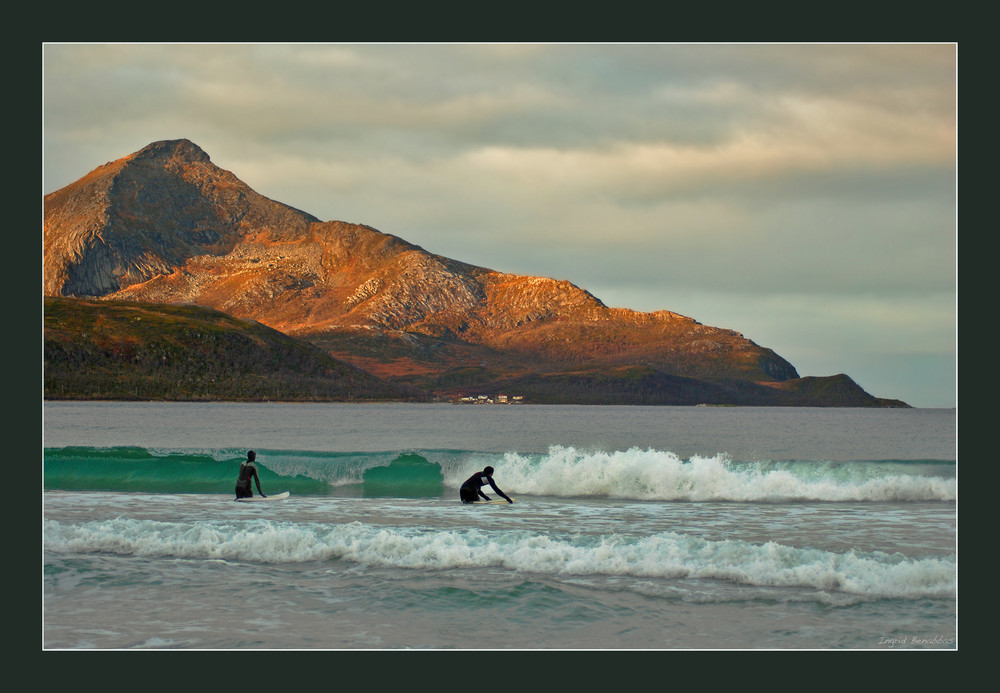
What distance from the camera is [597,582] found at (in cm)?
1939

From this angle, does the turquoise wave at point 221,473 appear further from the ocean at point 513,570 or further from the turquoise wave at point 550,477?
the ocean at point 513,570

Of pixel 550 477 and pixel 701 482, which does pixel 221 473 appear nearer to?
pixel 550 477

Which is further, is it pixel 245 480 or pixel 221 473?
pixel 221 473

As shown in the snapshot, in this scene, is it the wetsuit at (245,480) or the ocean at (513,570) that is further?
the wetsuit at (245,480)

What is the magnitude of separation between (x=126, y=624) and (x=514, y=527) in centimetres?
1227

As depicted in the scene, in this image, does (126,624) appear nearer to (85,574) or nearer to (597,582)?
(85,574)

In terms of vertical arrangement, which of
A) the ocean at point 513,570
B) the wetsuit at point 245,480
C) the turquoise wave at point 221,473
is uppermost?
the wetsuit at point 245,480

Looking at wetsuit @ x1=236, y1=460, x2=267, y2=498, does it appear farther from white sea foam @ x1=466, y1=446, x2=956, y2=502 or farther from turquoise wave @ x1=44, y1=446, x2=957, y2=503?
white sea foam @ x1=466, y1=446, x2=956, y2=502

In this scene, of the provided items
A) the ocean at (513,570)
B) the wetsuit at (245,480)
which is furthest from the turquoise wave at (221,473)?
the wetsuit at (245,480)

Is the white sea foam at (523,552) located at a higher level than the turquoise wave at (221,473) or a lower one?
higher

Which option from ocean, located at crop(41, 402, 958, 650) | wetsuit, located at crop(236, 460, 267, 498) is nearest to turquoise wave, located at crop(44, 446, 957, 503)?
ocean, located at crop(41, 402, 958, 650)

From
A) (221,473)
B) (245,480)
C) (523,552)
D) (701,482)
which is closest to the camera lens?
(523,552)

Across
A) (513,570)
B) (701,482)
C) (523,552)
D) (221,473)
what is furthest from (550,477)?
(513,570)


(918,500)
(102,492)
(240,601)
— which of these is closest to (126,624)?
(240,601)
